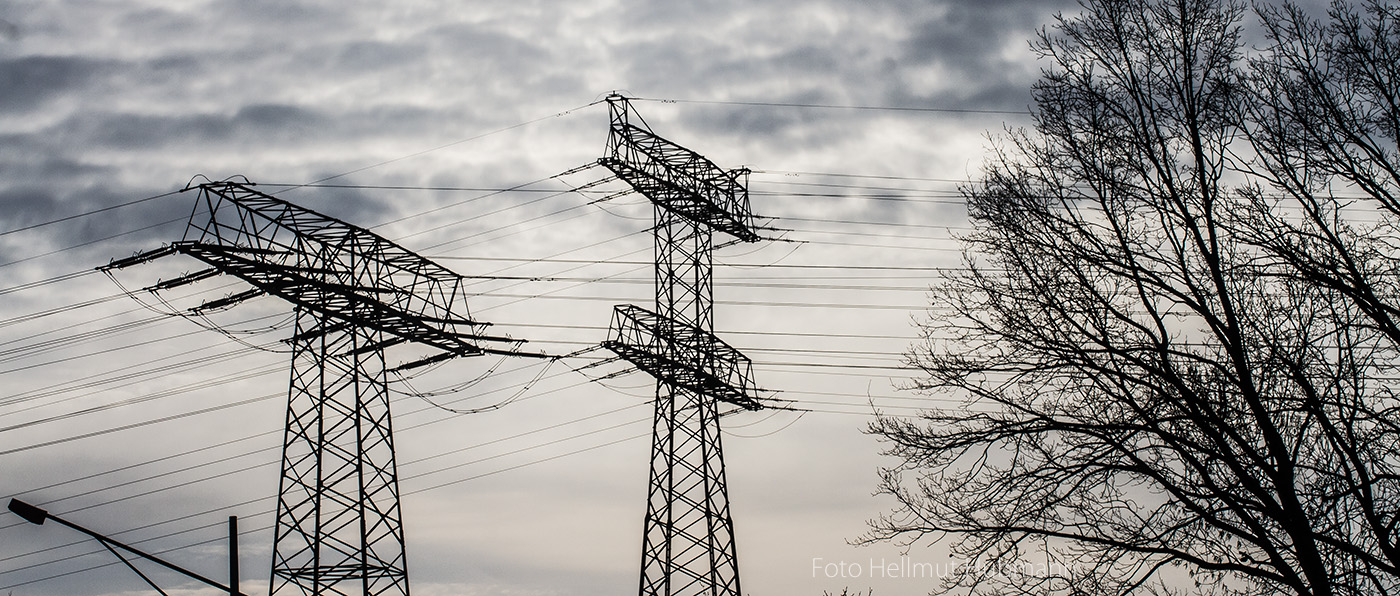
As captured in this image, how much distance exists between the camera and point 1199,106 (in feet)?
51.6

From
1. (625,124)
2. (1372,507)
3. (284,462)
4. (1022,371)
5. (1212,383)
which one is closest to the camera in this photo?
(1372,507)

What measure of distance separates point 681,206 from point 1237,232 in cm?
1644

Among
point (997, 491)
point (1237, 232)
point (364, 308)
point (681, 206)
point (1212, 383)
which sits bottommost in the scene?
point (997, 491)

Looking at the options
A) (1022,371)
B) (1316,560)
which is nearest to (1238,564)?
(1316,560)

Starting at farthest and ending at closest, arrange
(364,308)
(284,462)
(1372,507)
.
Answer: (364,308) < (284,462) < (1372,507)

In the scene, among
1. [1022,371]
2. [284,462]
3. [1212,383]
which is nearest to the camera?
[1212,383]

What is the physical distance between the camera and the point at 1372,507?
1366 cm

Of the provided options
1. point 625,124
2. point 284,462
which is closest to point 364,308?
point 284,462

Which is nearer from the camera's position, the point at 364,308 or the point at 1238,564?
the point at 1238,564

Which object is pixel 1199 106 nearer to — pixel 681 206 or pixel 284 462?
pixel 681 206

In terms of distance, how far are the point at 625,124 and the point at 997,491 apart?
52.3 feet

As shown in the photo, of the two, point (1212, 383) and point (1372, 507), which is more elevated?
point (1212, 383)

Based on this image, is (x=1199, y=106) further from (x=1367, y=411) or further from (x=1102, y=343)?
(x=1367, y=411)

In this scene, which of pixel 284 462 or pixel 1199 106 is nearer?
pixel 1199 106
